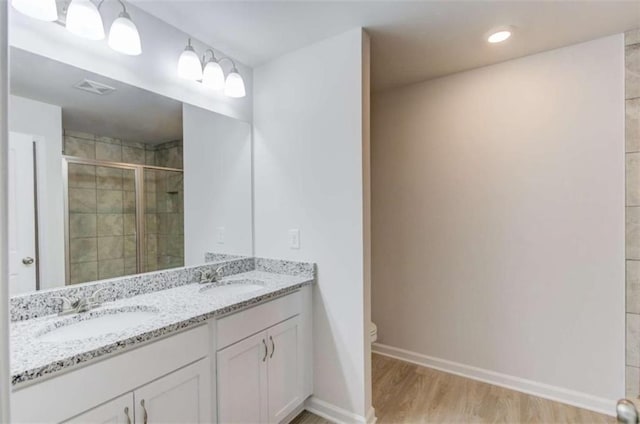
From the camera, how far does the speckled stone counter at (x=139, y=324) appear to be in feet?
3.03

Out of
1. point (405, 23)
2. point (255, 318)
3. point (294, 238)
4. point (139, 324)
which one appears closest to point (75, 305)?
point (139, 324)

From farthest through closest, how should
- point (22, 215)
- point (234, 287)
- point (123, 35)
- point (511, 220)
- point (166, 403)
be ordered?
point (511, 220) < point (234, 287) < point (123, 35) < point (22, 215) < point (166, 403)

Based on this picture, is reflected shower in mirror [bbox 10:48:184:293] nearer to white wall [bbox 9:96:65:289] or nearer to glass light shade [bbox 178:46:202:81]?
white wall [bbox 9:96:65:289]

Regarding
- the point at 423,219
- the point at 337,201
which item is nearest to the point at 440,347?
the point at 423,219

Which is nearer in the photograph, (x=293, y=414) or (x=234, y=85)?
(x=293, y=414)

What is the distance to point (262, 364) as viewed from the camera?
5.34 feet

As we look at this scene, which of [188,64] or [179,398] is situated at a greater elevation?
[188,64]

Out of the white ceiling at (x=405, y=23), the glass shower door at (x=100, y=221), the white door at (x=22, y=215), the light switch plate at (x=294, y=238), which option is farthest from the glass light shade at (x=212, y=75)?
the light switch plate at (x=294, y=238)

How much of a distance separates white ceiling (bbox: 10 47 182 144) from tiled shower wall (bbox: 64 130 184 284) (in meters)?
0.06

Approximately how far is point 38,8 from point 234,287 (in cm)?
161

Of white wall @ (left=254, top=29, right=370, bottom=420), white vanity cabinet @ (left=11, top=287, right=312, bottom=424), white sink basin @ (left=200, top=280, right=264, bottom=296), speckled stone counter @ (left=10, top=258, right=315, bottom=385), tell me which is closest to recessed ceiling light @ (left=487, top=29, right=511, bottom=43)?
white wall @ (left=254, top=29, right=370, bottom=420)

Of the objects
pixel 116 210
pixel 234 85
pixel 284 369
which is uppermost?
pixel 234 85

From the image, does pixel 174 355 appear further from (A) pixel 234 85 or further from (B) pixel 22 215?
(A) pixel 234 85

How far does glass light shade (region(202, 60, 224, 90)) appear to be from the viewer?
1888 millimetres
